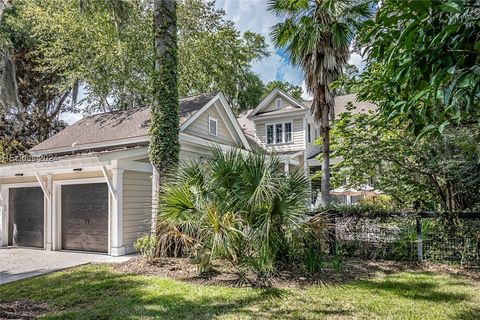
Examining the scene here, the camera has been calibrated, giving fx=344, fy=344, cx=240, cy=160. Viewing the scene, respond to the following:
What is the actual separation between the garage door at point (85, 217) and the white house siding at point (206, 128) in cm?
408

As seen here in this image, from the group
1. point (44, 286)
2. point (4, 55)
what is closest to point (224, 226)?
point (44, 286)

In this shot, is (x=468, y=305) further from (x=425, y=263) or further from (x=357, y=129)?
(x=357, y=129)

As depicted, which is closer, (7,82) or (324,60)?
(7,82)

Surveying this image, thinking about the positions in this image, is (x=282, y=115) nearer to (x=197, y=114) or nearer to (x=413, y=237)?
(x=197, y=114)

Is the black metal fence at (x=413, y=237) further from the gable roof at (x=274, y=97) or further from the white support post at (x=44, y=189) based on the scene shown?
the gable roof at (x=274, y=97)

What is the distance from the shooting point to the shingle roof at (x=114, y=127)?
13680 millimetres

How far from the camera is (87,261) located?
9688 mm

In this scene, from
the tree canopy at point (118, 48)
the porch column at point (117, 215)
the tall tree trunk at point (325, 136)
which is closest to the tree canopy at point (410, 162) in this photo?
the tall tree trunk at point (325, 136)

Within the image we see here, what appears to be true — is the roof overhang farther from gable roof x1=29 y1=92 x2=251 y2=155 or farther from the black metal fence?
the black metal fence

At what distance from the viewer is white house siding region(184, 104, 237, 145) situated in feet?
46.0

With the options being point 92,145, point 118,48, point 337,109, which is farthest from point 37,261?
point 337,109

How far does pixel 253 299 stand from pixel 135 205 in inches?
259

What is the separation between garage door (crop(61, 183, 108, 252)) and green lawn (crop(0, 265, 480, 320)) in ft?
12.7

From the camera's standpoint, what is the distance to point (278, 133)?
22391 millimetres
